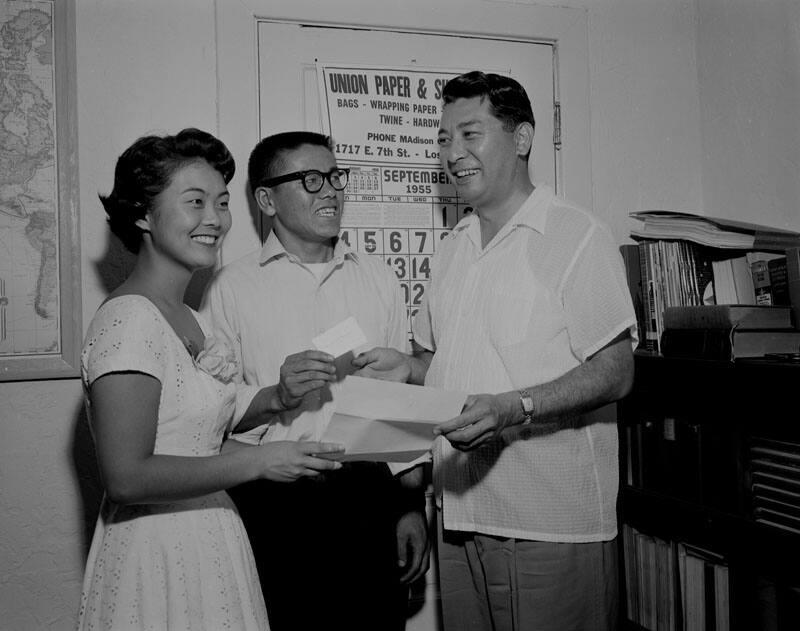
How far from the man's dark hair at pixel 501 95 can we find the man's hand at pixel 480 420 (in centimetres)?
70

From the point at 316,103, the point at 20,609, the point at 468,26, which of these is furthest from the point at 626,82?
the point at 20,609

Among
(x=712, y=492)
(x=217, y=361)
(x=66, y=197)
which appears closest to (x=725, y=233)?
(x=712, y=492)

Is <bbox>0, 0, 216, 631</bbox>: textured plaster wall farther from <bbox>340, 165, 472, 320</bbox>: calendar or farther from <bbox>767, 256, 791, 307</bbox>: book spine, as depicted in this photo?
<bbox>767, 256, 791, 307</bbox>: book spine

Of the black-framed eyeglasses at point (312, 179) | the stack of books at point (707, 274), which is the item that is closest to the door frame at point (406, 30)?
the black-framed eyeglasses at point (312, 179)

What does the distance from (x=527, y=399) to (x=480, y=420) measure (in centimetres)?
12

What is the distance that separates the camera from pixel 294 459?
1.25 meters

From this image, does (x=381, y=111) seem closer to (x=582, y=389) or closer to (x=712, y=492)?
(x=582, y=389)

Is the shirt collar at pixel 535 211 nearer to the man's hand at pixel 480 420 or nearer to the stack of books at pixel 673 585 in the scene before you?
the man's hand at pixel 480 420

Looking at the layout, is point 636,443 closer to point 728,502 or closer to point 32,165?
point 728,502

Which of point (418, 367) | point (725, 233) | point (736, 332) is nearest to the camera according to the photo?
point (736, 332)

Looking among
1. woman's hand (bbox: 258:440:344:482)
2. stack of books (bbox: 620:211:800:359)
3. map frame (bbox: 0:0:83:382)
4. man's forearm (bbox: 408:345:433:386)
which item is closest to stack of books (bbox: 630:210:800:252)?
stack of books (bbox: 620:211:800:359)

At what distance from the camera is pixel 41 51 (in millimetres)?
1966

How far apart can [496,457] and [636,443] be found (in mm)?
725

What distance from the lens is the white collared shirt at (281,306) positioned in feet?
6.06
